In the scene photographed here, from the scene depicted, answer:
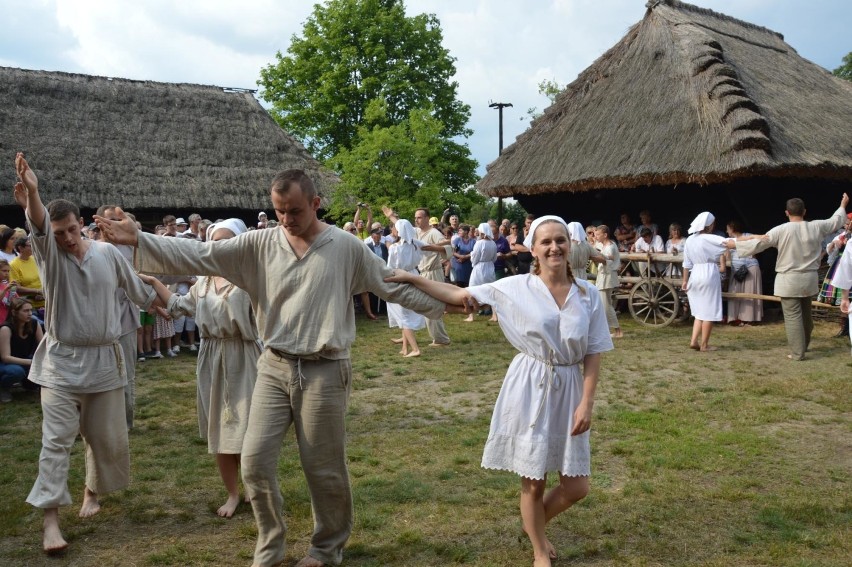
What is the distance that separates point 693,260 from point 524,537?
754 cm

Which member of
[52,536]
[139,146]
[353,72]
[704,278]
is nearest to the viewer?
[52,536]

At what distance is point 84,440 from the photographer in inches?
191

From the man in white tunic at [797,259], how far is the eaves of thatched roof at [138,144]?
1498 centimetres

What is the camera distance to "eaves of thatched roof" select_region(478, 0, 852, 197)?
13555 millimetres

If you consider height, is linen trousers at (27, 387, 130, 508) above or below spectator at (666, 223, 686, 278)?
below

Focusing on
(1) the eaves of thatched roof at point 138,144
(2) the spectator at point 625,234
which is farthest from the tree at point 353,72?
(2) the spectator at point 625,234

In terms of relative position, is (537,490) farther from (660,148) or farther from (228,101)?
(228,101)

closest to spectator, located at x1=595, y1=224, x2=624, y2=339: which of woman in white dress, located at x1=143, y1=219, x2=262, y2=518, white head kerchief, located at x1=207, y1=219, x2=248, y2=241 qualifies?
white head kerchief, located at x1=207, y1=219, x2=248, y2=241

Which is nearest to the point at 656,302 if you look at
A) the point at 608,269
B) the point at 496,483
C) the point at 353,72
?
the point at 608,269

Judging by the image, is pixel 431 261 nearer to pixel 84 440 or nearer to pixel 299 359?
pixel 84 440

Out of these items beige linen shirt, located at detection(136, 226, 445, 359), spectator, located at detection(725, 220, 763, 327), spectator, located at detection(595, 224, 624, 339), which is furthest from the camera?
spectator, located at detection(725, 220, 763, 327)

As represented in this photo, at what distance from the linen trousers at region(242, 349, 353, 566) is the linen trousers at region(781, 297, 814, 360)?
26.1ft

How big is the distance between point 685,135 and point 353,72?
22501mm

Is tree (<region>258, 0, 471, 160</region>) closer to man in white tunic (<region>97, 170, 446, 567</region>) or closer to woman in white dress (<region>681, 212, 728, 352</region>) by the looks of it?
woman in white dress (<region>681, 212, 728, 352</region>)
